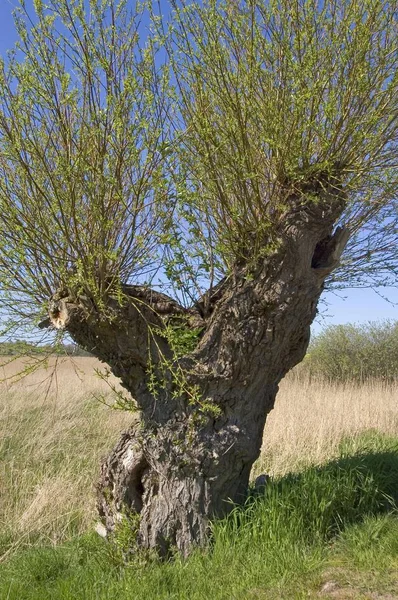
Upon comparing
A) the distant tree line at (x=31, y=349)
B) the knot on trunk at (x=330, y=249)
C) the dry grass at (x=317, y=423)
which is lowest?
the dry grass at (x=317, y=423)

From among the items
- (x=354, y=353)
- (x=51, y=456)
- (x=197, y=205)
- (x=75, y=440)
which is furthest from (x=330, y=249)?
(x=354, y=353)

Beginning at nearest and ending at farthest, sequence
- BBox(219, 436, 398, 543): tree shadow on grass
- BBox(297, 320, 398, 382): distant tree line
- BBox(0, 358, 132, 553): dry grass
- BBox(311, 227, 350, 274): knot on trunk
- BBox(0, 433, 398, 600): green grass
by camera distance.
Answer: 1. BBox(0, 433, 398, 600): green grass
2. BBox(219, 436, 398, 543): tree shadow on grass
3. BBox(311, 227, 350, 274): knot on trunk
4. BBox(0, 358, 132, 553): dry grass
5. BBox(297, 320, 398, 382): distant tree line

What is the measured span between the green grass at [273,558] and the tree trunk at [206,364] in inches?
10.6

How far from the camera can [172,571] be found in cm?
→ 416

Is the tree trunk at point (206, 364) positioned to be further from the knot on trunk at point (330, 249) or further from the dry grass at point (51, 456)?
the dry grass at point (51, 456)

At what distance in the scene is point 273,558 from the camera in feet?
13.2

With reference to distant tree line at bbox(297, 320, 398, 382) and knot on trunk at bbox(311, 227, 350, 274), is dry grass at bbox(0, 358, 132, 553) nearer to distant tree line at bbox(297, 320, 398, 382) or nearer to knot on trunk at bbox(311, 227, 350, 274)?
knot on trunk at bbox(311, 227, 350, 274)

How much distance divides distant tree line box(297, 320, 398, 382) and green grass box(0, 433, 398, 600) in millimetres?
13708

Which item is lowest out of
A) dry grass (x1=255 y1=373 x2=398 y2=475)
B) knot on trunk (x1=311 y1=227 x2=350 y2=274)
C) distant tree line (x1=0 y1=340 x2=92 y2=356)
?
dry grass (x1=255 y1=373 x2=398 y2=475)

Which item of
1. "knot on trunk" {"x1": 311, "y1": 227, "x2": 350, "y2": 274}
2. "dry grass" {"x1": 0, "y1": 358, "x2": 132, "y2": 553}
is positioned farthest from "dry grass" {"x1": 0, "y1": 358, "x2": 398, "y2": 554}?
"knot on trunk" {"x1": 311, "y1": 227, "x2": 350, "y2": 274}

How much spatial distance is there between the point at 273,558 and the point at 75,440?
5608 millimetres

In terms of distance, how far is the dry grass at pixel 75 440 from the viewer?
6.20 m

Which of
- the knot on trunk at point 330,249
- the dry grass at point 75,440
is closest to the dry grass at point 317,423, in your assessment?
the dry grass at point 75,440

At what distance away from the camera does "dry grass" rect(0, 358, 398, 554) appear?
620 cm
